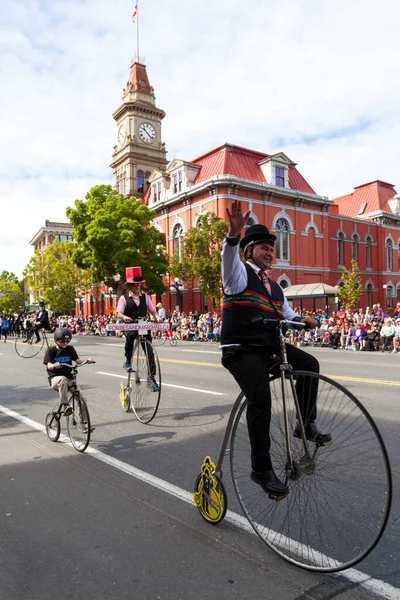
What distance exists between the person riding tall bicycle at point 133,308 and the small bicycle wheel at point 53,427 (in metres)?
1.39

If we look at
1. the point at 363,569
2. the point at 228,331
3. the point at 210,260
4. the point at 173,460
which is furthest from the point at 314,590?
the point at 210,260

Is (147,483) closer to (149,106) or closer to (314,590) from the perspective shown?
(314,590)

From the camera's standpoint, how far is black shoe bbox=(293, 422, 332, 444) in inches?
122

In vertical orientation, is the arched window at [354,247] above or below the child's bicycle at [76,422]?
above

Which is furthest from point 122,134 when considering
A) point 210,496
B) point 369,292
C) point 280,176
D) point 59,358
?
point 210,496

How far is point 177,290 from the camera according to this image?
41781 mm

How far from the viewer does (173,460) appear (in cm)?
504

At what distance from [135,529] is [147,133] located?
53636 millimetres

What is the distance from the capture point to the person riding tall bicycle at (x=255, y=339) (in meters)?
3.11

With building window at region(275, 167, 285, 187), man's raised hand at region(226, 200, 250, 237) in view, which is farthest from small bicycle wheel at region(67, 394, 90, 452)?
building window at region(275, 167, 285, 187)

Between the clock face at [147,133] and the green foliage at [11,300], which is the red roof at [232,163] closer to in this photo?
the clock face at [147,133]

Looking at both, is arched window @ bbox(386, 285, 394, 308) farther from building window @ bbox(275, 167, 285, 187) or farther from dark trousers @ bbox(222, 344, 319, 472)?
dark trousers @ bbox(222, 344, 319, 472)

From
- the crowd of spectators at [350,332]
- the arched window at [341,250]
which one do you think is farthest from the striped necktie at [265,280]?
the arched window at [341,250]

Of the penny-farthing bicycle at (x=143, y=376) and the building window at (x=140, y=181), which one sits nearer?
the penny-farthing bicycle at (x=143, y=376)
